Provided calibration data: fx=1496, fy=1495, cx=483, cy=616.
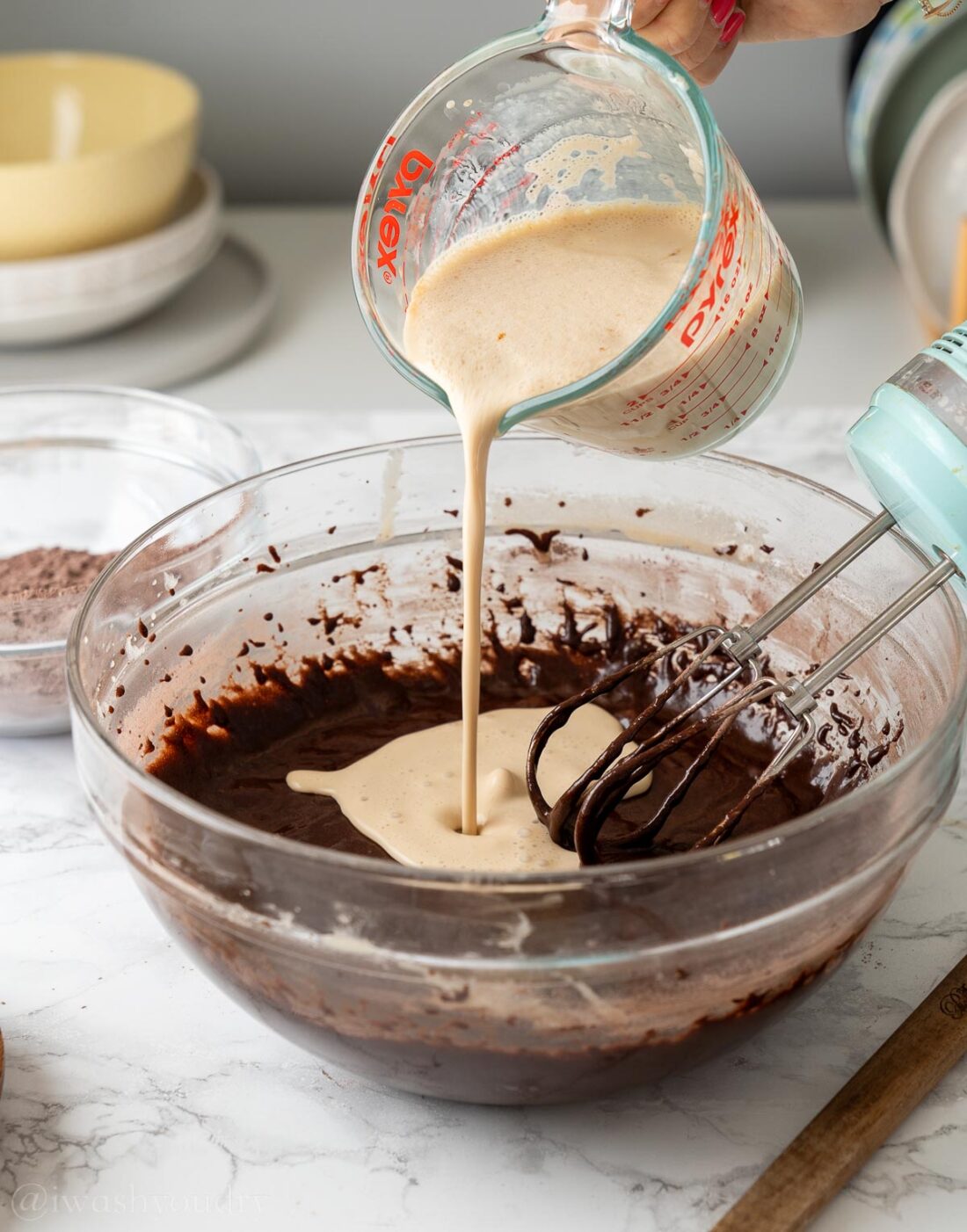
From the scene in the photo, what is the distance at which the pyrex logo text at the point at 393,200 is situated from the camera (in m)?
0.92

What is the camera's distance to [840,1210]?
755 mm

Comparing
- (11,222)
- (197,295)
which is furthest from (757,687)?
(197,295)

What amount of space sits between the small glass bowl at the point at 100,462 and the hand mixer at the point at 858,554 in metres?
0.50

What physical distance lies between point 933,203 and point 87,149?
1106mm

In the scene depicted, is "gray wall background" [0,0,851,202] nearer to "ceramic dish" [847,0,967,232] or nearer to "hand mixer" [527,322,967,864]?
"ceramic dish" [847,0,967,232]

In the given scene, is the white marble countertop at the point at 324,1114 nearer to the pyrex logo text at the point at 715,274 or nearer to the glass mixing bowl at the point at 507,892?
the glass mixing bowl at the point at 507,892

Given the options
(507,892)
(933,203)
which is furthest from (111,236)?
(507,892)

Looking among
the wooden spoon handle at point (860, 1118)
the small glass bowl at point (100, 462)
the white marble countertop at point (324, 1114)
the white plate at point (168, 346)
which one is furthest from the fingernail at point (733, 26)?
the white plate at point (168, 346)

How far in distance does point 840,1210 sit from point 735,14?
2.81 ft

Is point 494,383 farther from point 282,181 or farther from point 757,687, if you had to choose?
point 282,181

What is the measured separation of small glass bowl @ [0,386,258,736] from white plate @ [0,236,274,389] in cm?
31

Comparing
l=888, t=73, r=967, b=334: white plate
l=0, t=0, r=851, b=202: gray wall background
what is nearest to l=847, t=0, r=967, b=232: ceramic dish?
l=888, t=73, r=967, b=334: white plate

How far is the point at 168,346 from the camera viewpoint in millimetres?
1815

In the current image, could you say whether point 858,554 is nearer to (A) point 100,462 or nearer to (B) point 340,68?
(A) point 100,462
